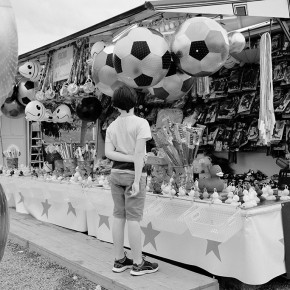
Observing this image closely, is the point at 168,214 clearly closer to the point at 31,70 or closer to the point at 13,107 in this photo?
the point at 31,70

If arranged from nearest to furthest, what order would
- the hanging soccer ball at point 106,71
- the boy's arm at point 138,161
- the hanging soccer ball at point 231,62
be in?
the boy's arm at point 138,161
the hanging soccer ball at point 106,71
the hanging soccer ball at point 231,62

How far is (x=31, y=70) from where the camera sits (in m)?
6.00

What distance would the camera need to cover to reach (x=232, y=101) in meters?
5.55

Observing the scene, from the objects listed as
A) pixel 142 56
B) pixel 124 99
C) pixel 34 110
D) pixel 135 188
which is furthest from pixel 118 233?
pixel 34 110

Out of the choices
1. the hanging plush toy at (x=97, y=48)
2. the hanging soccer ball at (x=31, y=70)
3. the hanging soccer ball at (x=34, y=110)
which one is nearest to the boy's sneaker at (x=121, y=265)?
the hanging plush toy at (x=97, y=48)

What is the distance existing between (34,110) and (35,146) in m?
2.65

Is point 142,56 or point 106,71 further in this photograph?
point 106,71

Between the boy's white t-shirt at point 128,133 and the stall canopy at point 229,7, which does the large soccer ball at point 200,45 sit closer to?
the stall canopy at point 229,7

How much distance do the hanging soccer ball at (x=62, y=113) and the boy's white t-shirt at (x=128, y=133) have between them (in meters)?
3.44

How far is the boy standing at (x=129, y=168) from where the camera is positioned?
2.72 meters

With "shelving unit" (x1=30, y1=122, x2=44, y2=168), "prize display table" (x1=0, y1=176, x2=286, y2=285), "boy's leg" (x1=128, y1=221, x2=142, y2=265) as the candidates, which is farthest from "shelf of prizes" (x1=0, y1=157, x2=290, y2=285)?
"shelving unit" (x1=30, y1=122, x2=44, y2=168)

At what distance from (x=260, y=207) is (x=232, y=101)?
298cm

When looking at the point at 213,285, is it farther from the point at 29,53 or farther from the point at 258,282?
the point at 29,53

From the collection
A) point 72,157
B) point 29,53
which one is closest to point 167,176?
point 72,157
